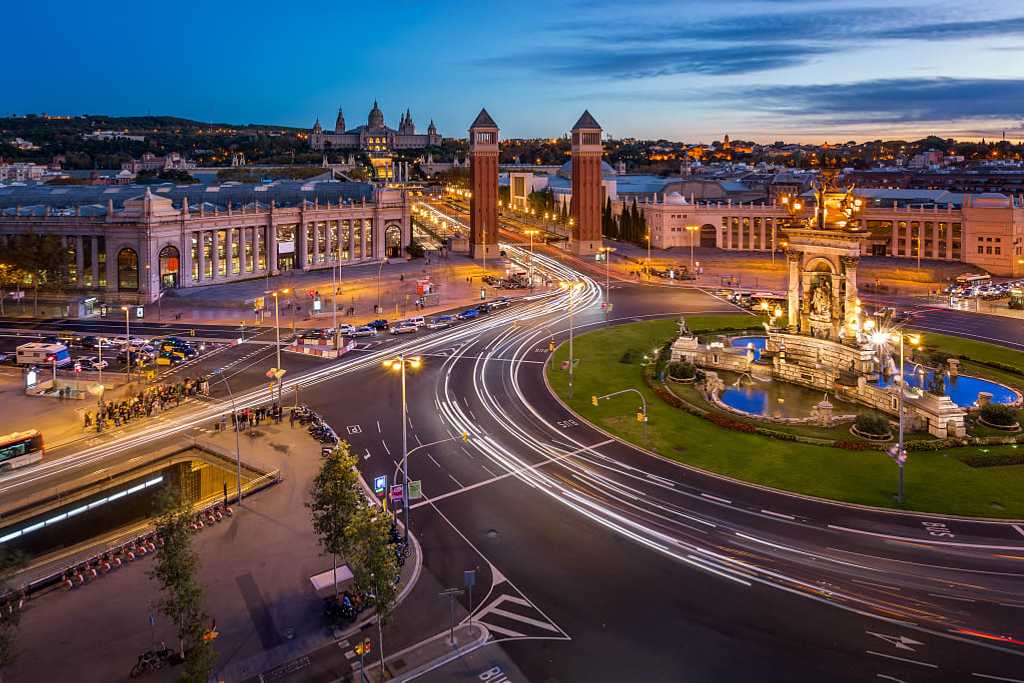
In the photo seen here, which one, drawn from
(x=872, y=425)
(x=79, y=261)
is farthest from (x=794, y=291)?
(x=79, y=261)

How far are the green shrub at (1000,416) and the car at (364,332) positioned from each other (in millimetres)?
63276

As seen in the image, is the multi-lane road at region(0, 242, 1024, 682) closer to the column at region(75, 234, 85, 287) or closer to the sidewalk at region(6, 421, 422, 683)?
the sidewalk at region(6, 421, 422, 683)

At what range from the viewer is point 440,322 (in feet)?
331

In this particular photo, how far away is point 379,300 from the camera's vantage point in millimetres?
113438

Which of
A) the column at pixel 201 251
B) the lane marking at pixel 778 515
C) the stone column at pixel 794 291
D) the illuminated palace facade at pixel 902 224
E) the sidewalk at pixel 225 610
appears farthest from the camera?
the illuminated palace facade at pixel 902 224

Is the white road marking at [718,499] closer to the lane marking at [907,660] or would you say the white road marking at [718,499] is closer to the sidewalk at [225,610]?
the lane marking at [907,660]

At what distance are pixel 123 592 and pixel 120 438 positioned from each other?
2457 centimetres

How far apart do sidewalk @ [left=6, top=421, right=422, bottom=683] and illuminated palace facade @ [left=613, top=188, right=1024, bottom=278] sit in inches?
3728

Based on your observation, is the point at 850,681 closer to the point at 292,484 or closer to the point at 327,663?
the point at 327,663

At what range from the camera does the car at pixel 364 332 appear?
9299 centimetres

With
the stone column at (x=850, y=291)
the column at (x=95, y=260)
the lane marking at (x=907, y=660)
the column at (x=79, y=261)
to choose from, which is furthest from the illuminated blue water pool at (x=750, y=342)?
the column at (x=79, y=261)

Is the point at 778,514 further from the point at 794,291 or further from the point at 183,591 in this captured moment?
the point at 794,291

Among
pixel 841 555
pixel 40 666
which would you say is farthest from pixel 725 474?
pixel 40 666

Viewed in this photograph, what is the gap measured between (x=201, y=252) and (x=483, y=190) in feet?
204
